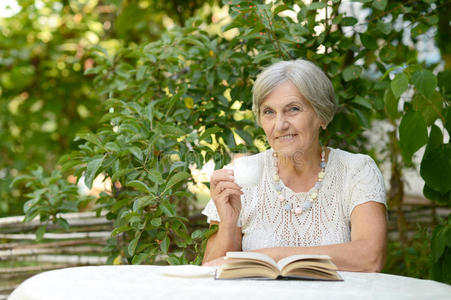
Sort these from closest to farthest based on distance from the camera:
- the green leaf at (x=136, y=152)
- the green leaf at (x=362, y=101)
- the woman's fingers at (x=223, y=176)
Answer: the woman's fingers at (x=223, y=176) → the green leaf at (x=136, y=152) → the green leaf at (x=362, y=101)

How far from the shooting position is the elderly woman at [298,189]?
225cm

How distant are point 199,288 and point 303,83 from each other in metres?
1.15

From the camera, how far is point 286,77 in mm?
2316

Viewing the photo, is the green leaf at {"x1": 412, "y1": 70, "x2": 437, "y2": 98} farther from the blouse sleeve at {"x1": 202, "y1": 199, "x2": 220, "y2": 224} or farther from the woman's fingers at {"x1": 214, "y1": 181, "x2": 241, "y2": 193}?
the blouse sleeve at {"x1": 202, "y1": 199, "x2": 220, "y2": 224}

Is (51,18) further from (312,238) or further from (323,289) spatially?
(323,289)

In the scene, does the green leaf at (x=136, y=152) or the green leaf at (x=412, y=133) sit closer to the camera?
the green leaf at (x=412, y=133)

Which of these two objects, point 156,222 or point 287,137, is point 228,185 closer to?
point 287,137

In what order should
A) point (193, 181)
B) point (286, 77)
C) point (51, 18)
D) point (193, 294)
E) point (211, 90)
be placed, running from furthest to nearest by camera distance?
point (51, 18), point (211, 90), point (193, 181), point (286, 77), point (193, 294)

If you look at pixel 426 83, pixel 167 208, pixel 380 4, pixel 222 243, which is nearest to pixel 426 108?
pixel 426 83

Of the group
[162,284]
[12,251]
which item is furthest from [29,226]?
[162,284]

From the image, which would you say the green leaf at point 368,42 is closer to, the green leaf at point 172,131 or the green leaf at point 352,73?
the green leaf at point 352,73

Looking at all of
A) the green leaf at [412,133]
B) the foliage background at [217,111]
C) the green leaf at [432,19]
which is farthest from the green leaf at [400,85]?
the green leaf at [432,19]

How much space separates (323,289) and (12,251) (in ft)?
10.0

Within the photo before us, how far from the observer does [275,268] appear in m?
1.60
